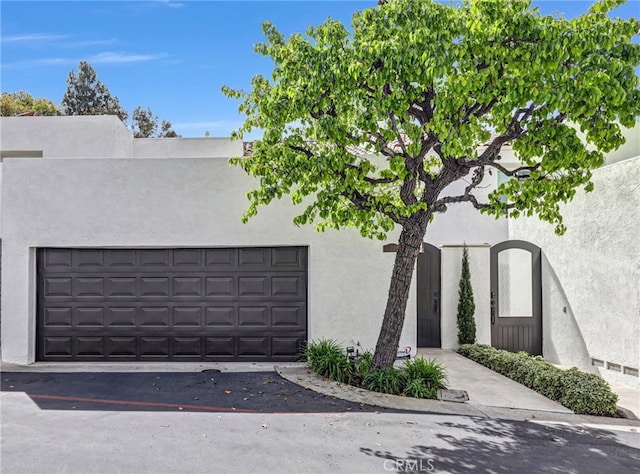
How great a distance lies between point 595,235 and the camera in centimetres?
947

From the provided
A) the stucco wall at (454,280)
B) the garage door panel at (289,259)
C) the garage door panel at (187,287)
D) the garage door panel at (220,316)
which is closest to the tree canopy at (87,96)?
the garage door panel at (187,287)

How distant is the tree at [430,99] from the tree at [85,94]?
30188mm

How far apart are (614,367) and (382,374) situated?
474cm

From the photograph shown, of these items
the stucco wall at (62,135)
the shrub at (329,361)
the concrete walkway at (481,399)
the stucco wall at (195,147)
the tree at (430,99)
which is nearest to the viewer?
the tree at (430,99)

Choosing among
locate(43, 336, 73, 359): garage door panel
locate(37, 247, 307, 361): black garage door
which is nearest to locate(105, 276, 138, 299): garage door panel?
locate(37, 247, 307, 361): black garage door

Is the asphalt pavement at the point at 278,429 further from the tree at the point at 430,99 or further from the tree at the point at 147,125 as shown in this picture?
the tree at the point at 147,125

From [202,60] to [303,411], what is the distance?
1043cm

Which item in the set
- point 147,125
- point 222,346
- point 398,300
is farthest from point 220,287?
point 147,125

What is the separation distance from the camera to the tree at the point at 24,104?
1109 inches

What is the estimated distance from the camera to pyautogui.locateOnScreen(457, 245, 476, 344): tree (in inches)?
428

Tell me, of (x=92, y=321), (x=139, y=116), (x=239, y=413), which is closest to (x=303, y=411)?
(x=239, y=413)

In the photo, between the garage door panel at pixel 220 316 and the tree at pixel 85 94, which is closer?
the garage door panel at pixel 220 316

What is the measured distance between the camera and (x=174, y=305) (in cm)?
941

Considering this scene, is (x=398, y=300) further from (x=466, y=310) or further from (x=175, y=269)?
(x=175, y=269)
